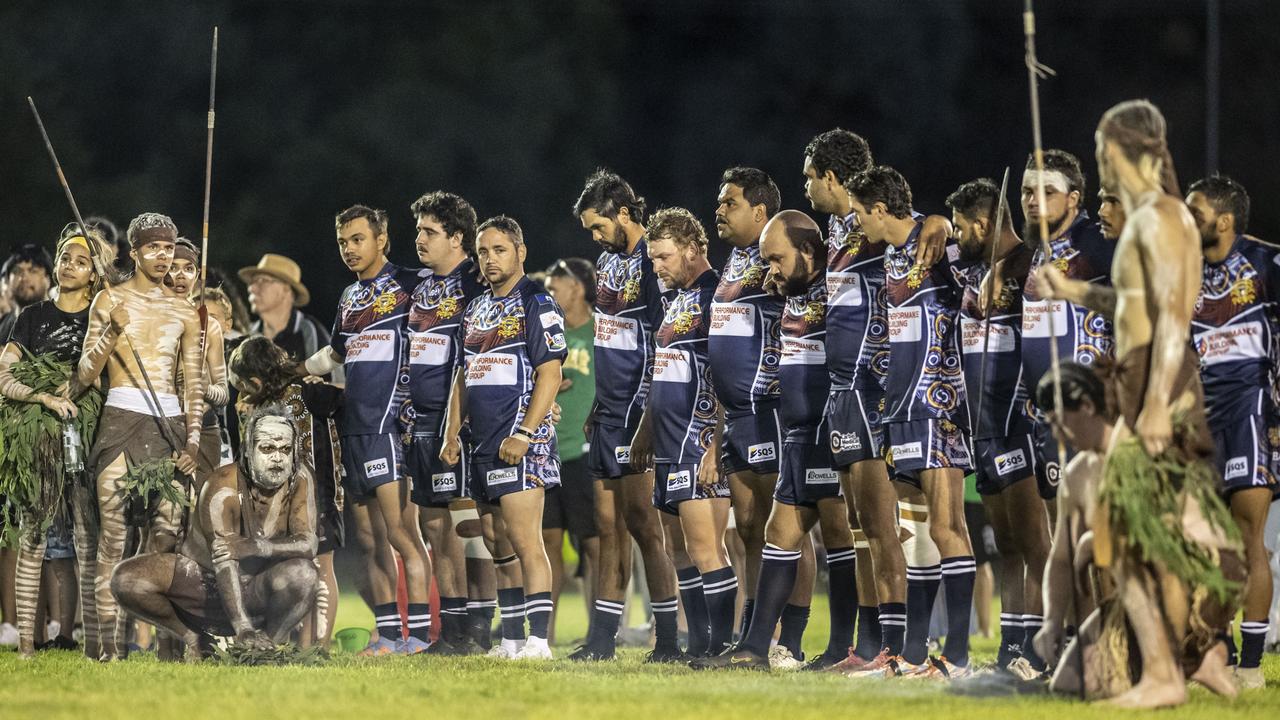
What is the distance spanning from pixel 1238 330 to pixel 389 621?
14.8 ft

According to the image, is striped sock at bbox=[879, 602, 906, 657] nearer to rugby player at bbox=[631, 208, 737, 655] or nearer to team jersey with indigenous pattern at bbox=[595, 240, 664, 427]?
rugby player at bbox=[631, 208, 737, 655]

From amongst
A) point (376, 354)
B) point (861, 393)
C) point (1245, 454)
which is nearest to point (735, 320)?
point (861, 393)

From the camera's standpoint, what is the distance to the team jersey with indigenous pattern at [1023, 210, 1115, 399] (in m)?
7.40

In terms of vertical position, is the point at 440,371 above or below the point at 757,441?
above

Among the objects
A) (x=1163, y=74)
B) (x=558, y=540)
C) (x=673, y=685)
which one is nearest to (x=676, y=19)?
(x=1163, y=74)

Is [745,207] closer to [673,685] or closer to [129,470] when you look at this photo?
[673,685]

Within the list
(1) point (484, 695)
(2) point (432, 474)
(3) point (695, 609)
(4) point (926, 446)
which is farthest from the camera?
(2) point (432, 474)

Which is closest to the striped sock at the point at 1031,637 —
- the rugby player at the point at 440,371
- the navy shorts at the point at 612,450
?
the navy shorts at the point at 612,450

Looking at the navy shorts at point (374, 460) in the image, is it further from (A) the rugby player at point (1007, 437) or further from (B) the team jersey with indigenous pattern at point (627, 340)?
(A) the rugby player at point (1007, 437)

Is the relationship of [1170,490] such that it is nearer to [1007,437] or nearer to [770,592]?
[1007,437]

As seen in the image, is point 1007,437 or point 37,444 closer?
point 1007,437

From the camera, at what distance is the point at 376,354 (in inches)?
369

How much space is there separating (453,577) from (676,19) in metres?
15.1

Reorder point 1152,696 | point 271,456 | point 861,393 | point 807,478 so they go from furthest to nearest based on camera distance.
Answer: point 271,456, point 807,478, point 861,393, point 1152,696
